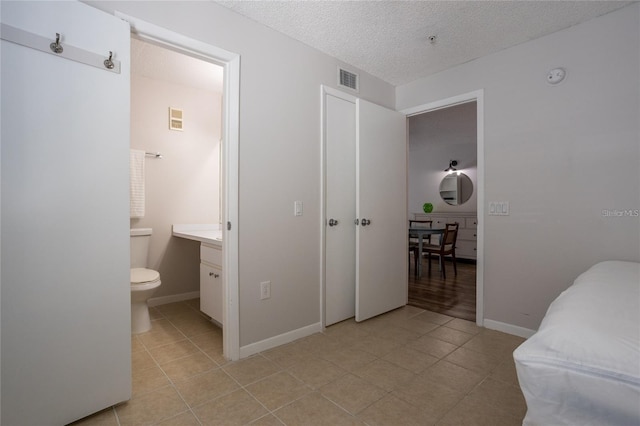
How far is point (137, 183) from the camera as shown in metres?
3.05

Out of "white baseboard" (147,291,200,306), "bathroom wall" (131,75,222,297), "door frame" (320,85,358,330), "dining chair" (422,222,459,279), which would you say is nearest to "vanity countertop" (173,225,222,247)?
"bathroom wall" (131,75,222,297)

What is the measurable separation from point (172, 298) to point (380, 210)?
97.3 inches

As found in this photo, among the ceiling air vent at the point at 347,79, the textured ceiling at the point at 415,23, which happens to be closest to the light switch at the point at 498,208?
the textured ceiling at the point at 415,23

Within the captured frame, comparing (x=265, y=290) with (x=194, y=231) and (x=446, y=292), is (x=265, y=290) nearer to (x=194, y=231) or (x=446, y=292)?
(x=194, y=231)

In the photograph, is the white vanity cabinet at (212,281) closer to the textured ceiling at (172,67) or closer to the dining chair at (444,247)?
the textured ceiling at (172,67)

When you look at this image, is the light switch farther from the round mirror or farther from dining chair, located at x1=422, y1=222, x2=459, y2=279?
the round mirror

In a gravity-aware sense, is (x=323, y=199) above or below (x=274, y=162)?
below

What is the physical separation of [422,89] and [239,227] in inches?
93.6

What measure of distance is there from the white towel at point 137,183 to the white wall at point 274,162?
1.57 metres

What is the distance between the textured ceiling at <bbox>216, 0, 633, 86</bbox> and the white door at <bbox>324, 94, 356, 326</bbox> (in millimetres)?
497

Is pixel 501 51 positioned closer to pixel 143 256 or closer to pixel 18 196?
pixel 18 196

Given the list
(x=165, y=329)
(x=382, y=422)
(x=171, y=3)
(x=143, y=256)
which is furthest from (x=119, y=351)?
(x=171, y=3)

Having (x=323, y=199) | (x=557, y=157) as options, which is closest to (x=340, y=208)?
(x=323, y=199)

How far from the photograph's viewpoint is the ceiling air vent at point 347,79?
2766 mm
